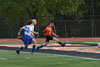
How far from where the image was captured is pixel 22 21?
36781 millimetres

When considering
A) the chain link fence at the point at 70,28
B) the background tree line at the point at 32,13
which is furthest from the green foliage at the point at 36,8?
the chain link fence at the point at 70,28

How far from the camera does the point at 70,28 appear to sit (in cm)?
3916

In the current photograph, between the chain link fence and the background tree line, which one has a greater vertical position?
the background tree line

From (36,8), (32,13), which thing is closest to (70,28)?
(36,8)

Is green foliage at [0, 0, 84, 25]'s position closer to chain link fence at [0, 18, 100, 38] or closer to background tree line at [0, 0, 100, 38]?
background tree line at [0, 0, 100, 38]

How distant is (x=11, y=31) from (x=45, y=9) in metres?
5.38

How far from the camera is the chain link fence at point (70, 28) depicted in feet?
120

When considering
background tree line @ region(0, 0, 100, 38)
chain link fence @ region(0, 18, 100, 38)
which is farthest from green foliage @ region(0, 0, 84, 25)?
chain link fence @ region(0, 18, 100, 38)

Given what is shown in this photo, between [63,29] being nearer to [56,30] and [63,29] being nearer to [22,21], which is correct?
[56,30]

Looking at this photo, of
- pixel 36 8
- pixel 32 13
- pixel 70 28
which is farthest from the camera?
pixel 32 13

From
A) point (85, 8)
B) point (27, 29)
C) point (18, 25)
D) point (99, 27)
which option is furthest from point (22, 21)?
point (27, 29)

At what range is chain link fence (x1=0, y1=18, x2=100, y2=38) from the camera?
36.5 metres

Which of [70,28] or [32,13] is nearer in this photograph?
[70,28]

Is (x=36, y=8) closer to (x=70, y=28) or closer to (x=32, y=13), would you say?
(x=32, y=13)
